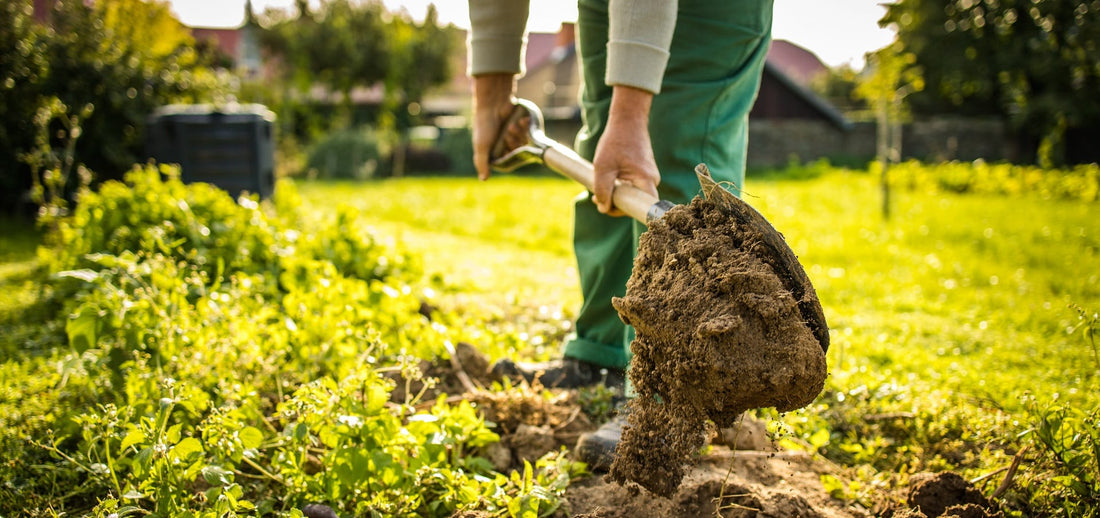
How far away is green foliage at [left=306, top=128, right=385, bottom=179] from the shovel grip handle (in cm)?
1697

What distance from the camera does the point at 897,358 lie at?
3.46 metres

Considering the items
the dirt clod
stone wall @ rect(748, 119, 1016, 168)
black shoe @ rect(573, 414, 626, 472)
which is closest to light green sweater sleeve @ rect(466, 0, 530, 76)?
black shoe @ rect(573, 414, 626, 472)

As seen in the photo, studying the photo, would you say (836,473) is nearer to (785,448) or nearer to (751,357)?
(785,448)

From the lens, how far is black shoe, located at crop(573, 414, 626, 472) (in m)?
2.23

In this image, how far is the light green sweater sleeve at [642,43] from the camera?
2.15m

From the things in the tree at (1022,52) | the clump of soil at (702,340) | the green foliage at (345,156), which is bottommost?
the green foliage at (345,156)

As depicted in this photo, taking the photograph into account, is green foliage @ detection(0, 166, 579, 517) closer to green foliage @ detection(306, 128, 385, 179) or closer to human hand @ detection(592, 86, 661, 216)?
human hand @ detection(592, 86, 661, 216)

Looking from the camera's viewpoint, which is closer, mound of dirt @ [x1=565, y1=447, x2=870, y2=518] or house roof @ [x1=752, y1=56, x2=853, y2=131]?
mound of dirt @ [x1=565, y1=447, x2=870, y2=518]

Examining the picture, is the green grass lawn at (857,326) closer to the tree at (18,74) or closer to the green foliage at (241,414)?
the green foliage at (241,414)

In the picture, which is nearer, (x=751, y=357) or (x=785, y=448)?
(x=751, y=357)

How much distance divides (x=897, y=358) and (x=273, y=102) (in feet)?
62.2

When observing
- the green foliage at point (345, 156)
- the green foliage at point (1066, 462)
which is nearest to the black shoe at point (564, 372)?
the green foliage at point (1066, 462)

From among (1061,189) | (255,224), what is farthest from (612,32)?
(1061,189)

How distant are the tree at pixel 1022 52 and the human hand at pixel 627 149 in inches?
124
